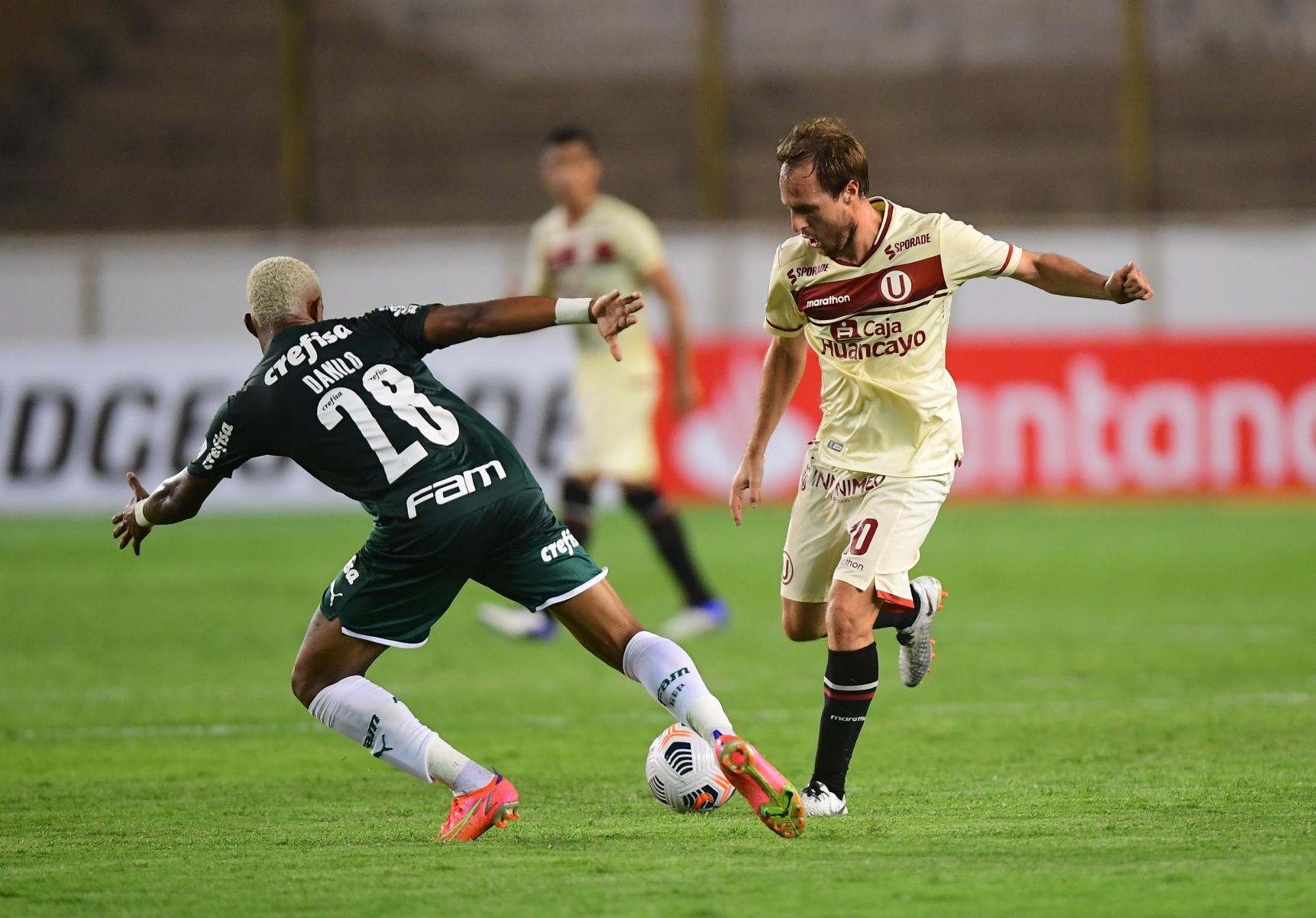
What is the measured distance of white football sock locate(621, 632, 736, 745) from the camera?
17.4 feet

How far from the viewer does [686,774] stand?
565cm

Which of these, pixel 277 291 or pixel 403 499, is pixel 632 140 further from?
pixel 403 499

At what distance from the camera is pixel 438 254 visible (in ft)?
64.1

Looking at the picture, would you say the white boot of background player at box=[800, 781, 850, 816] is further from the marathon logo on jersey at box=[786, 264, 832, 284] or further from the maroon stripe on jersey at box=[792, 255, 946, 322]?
the marathon logo on jersey at box=[786, 264, 832, 284]

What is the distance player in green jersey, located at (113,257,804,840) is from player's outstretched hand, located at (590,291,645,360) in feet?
0.15

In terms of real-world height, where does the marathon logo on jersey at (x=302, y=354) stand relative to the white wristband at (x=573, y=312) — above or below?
below

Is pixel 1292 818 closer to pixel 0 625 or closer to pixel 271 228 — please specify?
pixel 0 625

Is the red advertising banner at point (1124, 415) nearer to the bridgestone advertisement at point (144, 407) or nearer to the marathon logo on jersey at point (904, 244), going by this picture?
the bridgestone advertisement at point (144, 407)

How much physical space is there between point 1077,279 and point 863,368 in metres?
0.72

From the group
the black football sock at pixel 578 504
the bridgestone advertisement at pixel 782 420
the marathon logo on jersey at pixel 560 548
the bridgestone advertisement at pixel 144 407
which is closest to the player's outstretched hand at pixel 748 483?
the marathon logo on jersey at pixel 560 548

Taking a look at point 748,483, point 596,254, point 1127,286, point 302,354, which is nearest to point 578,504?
point 596,254

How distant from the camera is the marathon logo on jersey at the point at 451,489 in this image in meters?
5.36

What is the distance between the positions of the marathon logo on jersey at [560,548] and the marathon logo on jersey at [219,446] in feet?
3.18

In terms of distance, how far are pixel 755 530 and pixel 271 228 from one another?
9.71 metres
